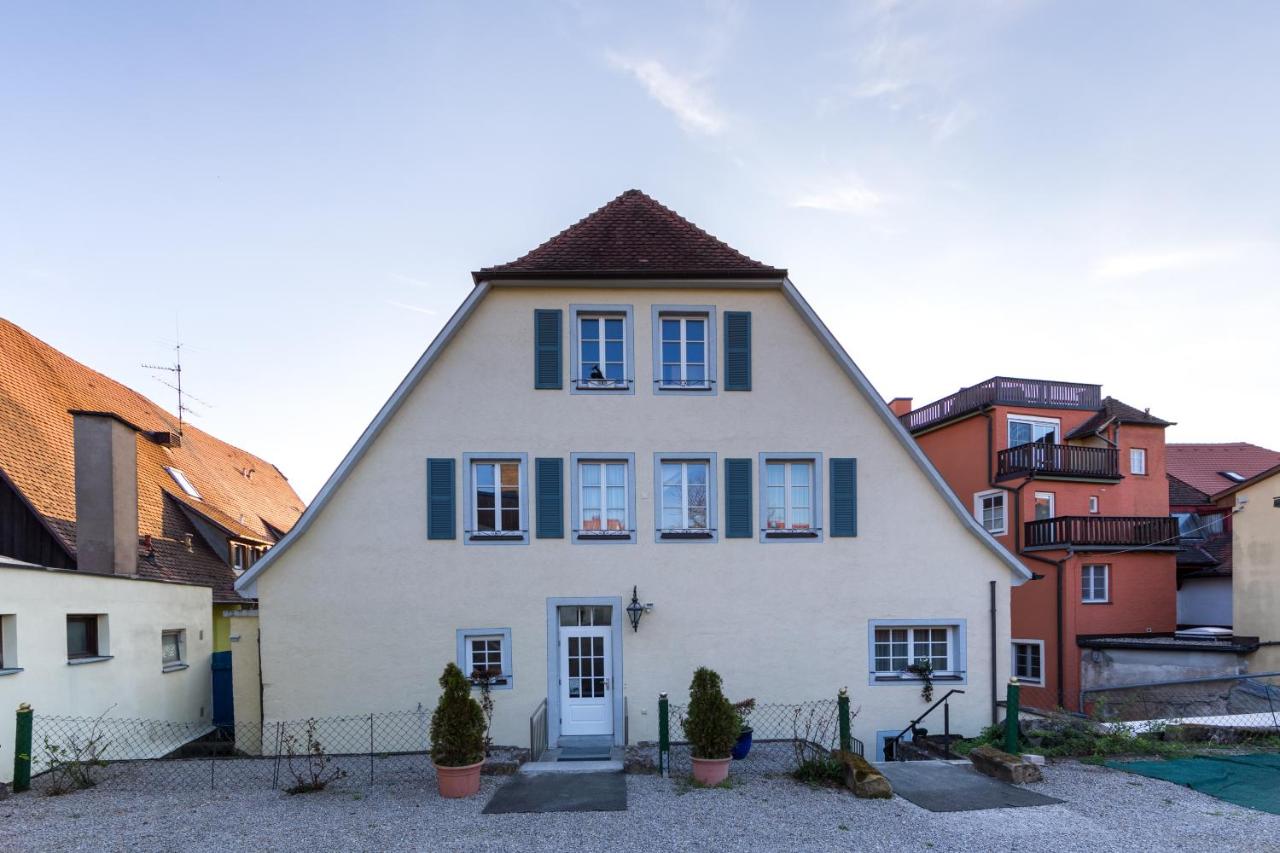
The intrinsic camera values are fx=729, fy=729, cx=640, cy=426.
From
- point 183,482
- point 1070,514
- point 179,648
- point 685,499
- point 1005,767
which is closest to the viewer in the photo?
point 1005,767

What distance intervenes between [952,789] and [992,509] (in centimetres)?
1562

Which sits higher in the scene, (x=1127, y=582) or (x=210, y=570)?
(x=210, y=570)

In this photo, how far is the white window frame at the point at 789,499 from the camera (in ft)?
41.2

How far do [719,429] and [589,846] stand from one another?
688cm

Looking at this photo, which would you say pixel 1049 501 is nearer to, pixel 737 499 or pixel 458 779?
pixel 737 499

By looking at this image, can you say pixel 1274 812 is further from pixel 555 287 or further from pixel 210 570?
pixel 210 570

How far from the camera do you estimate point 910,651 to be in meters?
12.7

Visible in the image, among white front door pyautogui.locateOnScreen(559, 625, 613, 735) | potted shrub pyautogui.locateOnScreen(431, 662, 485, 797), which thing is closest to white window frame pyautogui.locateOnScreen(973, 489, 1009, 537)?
white front door pyautogui.locateOnScreen(559, 625, 613, 735)

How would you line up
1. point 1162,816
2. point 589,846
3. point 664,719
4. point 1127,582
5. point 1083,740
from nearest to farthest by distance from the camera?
Result: 1. point 589,846
2. point 1162,816
3. point 664,719
4. point 1083,740
5. point 1127,582

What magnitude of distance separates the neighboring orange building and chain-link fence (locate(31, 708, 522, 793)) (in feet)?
55.3

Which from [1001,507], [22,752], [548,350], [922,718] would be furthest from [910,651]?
[22,752]

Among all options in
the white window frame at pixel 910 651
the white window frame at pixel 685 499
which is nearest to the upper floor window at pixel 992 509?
the white window frame at pixel 910 651

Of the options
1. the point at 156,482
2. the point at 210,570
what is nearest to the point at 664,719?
the point at 210,570

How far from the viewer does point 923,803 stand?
29.0ft
